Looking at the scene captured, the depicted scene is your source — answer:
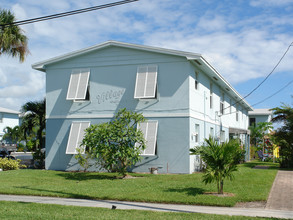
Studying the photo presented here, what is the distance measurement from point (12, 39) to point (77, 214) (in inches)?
531

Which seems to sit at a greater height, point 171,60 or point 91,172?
point 171,60

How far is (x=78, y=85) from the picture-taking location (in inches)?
766

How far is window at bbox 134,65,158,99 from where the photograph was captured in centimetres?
1784

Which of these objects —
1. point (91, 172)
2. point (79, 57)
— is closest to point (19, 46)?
point (79, 57)

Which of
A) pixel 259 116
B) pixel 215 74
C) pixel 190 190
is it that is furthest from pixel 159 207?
pixel 259 116

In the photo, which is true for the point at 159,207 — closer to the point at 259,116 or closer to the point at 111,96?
the point at 111,96

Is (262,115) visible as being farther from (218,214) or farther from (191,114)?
(218,214)

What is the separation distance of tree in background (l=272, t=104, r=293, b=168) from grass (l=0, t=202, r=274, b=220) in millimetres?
14413

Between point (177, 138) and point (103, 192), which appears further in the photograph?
point (177, 138)

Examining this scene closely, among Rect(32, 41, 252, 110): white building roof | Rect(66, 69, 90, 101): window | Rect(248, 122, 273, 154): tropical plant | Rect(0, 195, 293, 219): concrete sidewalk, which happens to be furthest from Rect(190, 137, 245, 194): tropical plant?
Rect(248, 122, 273, 154): tropical plant

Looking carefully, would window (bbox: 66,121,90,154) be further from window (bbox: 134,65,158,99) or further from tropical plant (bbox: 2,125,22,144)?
tropical plant (bbox: 2,125,22,144)

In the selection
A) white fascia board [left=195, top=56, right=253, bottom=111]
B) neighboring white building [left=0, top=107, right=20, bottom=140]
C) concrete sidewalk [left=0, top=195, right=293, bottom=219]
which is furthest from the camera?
neighboring white building [left=0, top=107, right=20, bottom=140]

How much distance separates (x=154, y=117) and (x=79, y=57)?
5435 millimetres

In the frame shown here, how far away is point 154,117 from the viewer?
1827cm
